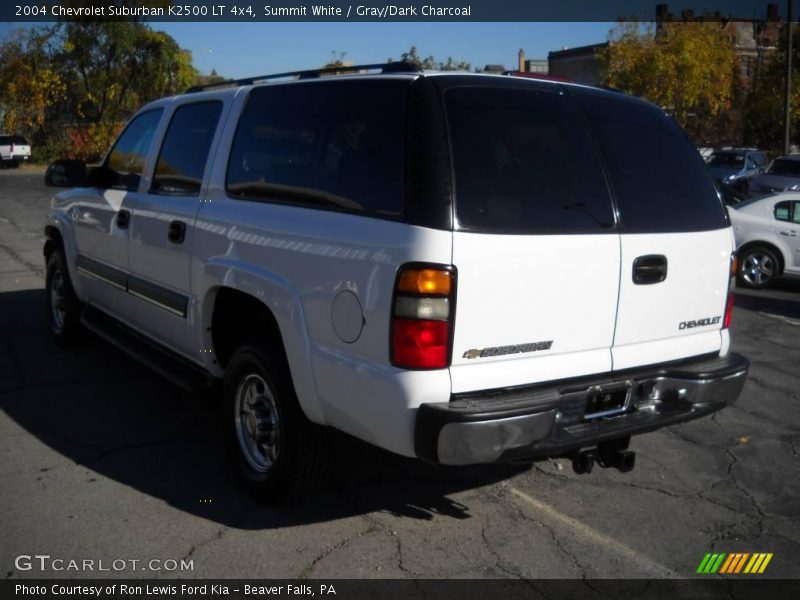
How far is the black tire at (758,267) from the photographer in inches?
462

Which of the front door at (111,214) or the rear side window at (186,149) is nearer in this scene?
the rear side window at (186,149)

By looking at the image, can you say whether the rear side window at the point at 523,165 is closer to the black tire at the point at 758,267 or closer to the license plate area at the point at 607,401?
the license plate area at the point at 607,401

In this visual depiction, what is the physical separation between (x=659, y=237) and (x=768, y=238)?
8902 millimetres

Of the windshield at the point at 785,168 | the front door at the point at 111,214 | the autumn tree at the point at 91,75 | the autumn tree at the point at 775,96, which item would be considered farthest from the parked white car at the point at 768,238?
the autumn tree at the point at 91,75

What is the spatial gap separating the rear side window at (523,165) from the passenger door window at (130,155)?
280cm

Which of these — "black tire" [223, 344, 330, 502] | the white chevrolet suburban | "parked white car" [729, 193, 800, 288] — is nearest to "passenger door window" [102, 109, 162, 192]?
the white chevrolet suburban

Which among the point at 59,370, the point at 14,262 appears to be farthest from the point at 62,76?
the point at 59,370

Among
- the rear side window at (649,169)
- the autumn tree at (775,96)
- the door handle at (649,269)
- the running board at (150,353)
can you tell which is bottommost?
the running board at (150,353)

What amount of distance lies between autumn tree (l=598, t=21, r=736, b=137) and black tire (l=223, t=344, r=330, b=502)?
124 ft

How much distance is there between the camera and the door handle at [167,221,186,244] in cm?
468

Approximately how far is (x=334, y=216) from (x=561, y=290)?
1013mm

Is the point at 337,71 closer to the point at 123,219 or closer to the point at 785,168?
the point at 123,219

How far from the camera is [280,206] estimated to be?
3975 millimetres

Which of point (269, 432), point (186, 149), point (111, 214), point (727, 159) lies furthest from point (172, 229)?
point (727, 159)
